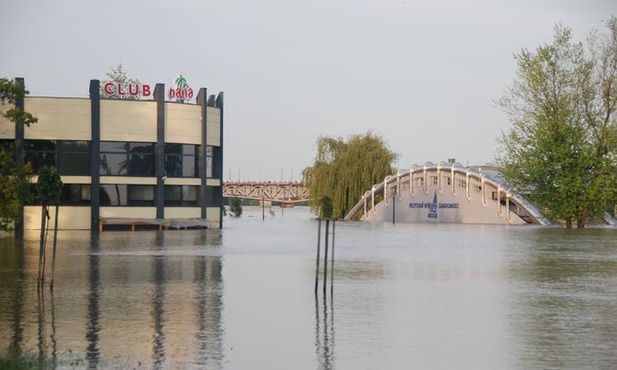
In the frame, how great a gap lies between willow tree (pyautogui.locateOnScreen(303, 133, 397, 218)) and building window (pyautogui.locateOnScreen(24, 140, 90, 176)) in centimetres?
4091

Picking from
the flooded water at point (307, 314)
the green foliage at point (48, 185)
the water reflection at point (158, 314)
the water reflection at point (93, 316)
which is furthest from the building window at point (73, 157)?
the green foliage at point (48, 185)

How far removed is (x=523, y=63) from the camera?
274ft

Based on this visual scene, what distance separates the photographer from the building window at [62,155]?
261ft

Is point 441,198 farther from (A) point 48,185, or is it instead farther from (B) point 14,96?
(A) point 48,185

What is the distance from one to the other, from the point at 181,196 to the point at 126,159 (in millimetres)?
5483

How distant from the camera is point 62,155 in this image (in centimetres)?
8006

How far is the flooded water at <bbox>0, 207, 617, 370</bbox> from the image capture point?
16.7m

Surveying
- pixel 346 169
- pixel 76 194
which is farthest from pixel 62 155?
pixel 346 169

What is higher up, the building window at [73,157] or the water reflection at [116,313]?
the building window at [73,157]

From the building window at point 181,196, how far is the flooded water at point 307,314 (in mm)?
41882

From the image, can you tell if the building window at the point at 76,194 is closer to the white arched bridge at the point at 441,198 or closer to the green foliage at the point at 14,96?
the green foliage at the point at 14,96

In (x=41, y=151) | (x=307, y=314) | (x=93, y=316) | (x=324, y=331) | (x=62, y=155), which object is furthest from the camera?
(x=62, y=155)

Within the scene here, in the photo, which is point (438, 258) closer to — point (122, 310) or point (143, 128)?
point (122, 310)

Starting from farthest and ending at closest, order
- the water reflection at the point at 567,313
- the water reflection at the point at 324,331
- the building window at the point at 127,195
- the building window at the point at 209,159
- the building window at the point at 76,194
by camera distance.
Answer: the building window at the point at 209,159, the building window at the point at 127,195, the building window at the point at 76,194, the water reflection at the point at 567,313, the water reflection at the point at 324,331
